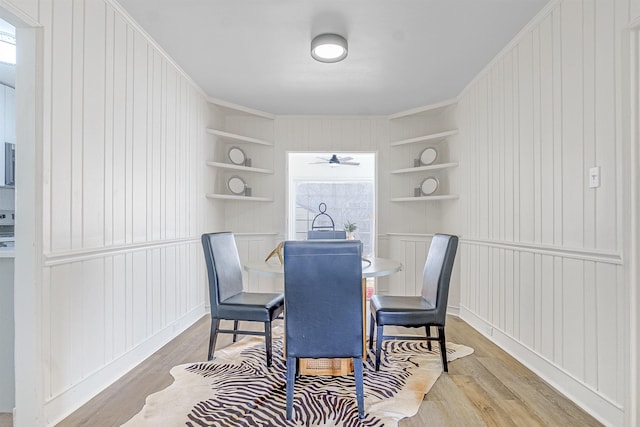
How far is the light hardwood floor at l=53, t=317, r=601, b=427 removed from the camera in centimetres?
200

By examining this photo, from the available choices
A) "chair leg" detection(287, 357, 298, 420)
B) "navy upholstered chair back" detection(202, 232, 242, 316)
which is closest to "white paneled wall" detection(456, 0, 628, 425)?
"chair leg" detection(287, 357, 298, 420)

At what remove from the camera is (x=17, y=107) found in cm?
191

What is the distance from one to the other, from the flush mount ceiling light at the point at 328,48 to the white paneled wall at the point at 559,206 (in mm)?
1319

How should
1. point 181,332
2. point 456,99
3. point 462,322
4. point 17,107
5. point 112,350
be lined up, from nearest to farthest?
point 17,107 < point 112,350 < point 181,332 < point 462,322 < point 456,99

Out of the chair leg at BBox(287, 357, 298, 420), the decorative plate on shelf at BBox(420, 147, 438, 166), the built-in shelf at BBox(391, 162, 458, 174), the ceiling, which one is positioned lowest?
the chair leg at BBox(287, 357, 298, 420)

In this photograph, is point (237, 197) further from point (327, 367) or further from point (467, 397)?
point (467, 397)

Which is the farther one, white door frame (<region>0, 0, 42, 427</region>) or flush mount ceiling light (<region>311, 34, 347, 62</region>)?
flush mount ceiling light (<region>311, 34, 347, 62</region>)

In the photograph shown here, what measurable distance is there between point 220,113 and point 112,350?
10.3 ft

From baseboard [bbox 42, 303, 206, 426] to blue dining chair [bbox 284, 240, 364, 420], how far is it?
1.18m

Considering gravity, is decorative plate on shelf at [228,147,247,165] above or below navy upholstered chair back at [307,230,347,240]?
above

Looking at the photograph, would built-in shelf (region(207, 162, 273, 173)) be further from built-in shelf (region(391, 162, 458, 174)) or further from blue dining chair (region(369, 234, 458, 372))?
blue dining chair (region(369, 234, 458, 372))

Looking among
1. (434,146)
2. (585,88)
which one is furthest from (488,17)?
(434,146)

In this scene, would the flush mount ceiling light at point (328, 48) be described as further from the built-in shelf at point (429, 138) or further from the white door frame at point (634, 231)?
the built-in shelf at point (429, 138)

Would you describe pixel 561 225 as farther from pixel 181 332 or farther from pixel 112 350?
pixel 181 332
